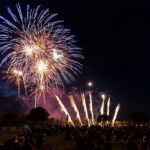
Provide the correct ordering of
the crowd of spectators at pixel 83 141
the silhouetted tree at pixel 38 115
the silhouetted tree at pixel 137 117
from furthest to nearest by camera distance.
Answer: the silhouetted tree at pixel 38 115 < the silhouetted tree at pixel 137 117 < the crowd of spectators at pixel 83 141

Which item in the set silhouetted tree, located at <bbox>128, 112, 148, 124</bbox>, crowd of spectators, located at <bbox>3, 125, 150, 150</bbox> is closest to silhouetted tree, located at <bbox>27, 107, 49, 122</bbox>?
silhouetted tree, located at <bbox>128, 112, 148, 124</bbox>

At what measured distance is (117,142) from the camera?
21.0m

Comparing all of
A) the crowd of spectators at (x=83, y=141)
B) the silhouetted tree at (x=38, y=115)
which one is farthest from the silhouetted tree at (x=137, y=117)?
the crowd of spectators at (x=83, y=141)

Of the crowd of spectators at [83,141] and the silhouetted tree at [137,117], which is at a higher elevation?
the crowd of spectators at [83,141]

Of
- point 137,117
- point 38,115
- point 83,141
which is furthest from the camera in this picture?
point 38,115

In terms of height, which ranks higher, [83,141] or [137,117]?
[83,141]

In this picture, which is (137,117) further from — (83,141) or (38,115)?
(83,141)

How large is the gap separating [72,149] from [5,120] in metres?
60.3

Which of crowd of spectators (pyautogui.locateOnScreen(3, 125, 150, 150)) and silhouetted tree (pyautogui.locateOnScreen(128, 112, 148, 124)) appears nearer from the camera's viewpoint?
crowd of spectators (pyautogui.locateOnScreen(3, 125, 150, 150))

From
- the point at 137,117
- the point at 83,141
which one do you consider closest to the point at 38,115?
the point at 137,117

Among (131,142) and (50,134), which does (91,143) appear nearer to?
(131,142)

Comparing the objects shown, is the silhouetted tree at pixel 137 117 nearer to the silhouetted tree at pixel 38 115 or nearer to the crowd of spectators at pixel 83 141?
the silhouetted tree at pixel 38 115

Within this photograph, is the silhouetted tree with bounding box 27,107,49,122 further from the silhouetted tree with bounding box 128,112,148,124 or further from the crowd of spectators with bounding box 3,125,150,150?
the crowd of spectators with bounding box 3,125,150,150

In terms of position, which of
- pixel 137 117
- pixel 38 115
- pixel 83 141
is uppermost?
pixel 83 141
